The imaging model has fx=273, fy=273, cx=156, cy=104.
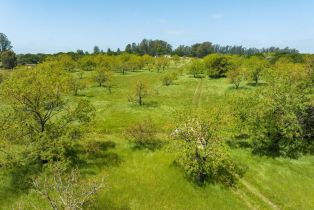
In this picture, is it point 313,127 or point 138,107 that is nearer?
point 313,127

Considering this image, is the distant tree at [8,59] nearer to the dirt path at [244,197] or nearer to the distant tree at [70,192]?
the distant tree at [70,192]

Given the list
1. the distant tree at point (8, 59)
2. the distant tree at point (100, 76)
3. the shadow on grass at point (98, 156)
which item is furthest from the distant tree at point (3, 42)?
the shadow on grass at point (98, 156)

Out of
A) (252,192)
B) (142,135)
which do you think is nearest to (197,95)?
(142,135)

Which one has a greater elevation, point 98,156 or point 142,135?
point 142,135

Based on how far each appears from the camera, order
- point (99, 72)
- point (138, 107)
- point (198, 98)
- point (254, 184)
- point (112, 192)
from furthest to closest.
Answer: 1. point (99, 72)
2. point (198, 98)
3. point (138, 107)
4. point (254, 184)
5. point (112, 192)

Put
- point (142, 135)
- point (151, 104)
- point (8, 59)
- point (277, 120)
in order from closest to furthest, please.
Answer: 1. point (277, 120)
2. point (142, 135)
3. point (151, 104)
4. point (8, 59)

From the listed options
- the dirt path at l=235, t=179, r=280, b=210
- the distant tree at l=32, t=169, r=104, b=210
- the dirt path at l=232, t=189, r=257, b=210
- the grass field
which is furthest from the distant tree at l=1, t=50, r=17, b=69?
the dirt path at l=232, t=189, r=257, b=210

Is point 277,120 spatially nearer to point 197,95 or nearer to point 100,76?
point 197,95

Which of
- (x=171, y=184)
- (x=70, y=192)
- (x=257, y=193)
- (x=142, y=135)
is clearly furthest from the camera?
(x=142, y=135)

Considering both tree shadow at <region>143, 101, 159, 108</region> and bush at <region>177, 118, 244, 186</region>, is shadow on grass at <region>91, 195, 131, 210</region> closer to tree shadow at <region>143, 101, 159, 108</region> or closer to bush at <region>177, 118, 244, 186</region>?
bush at <region>177, 118, 244, 186</region>

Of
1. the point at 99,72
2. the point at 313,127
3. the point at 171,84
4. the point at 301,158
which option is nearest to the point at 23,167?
the point at 301,158

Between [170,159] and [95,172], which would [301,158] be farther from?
[95,172]
